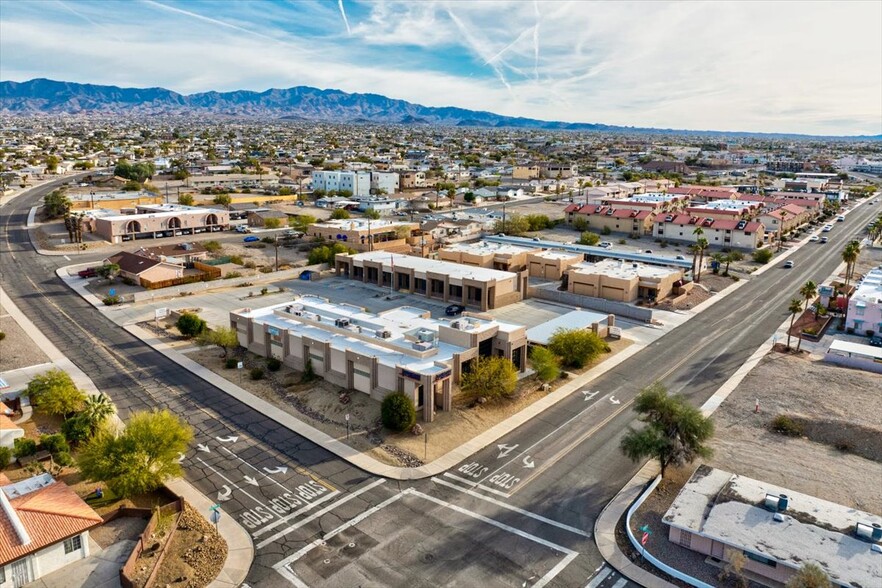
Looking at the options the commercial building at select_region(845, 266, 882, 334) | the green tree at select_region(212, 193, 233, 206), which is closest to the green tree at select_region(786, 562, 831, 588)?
the commercial building at select_region(845, 266, 882, 334)

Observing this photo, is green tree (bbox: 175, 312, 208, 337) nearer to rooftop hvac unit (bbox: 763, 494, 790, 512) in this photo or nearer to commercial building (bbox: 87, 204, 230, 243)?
rooftop hvac unit (bbox: 763, 494, 790, 512)

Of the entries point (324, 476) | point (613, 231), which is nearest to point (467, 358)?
point (324, 476)

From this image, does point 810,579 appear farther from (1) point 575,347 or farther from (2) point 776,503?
(1) point 575,347

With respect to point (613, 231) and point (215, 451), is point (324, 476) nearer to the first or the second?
point (215, 451)

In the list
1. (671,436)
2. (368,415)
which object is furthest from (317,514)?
(671,436)

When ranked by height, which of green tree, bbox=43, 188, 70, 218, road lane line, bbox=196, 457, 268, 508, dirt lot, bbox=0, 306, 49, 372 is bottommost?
road lane line, bbox=196, 457, 268, 508

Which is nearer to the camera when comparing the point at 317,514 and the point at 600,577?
the point at 600,577

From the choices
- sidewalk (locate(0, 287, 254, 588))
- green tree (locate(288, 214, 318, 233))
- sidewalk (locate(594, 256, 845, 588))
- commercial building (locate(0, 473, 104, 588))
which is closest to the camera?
commercial building (locate(0, 473, 104, 588))

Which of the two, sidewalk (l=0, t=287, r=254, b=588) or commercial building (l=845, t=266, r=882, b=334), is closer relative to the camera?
sidewalk (l=0, t=287, r=254, b=588)
